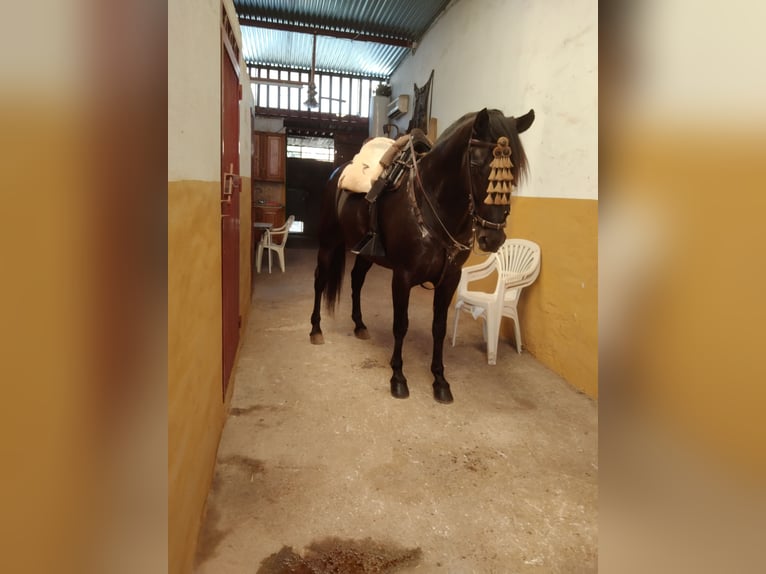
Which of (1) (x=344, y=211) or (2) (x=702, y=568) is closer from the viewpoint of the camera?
(2) (x=702, y=568)

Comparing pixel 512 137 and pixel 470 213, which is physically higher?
pixel 512 137

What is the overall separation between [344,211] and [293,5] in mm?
4336

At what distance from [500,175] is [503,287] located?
3.94 ft

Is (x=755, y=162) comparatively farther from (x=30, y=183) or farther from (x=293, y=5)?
(x=293, y=5)

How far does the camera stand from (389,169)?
8.98 feet

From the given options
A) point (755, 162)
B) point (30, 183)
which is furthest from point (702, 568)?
point (30, 183)

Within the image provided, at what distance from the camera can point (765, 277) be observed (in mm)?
229

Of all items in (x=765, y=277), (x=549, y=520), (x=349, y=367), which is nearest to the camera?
(x=765, y=277)

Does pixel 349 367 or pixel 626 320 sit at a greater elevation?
pixel 626 320

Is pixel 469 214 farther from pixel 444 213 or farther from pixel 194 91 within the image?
pixel 194 91

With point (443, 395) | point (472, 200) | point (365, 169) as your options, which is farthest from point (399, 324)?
point (365, 169)

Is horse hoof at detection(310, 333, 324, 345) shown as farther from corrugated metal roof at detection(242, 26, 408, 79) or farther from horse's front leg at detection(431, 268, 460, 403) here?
corrugated metal roof at detection(242, 26, 408, 79)

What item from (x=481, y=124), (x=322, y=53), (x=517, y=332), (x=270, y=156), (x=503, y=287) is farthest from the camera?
(x=270, y=156)

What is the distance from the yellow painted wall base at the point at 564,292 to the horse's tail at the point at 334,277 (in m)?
1.34
